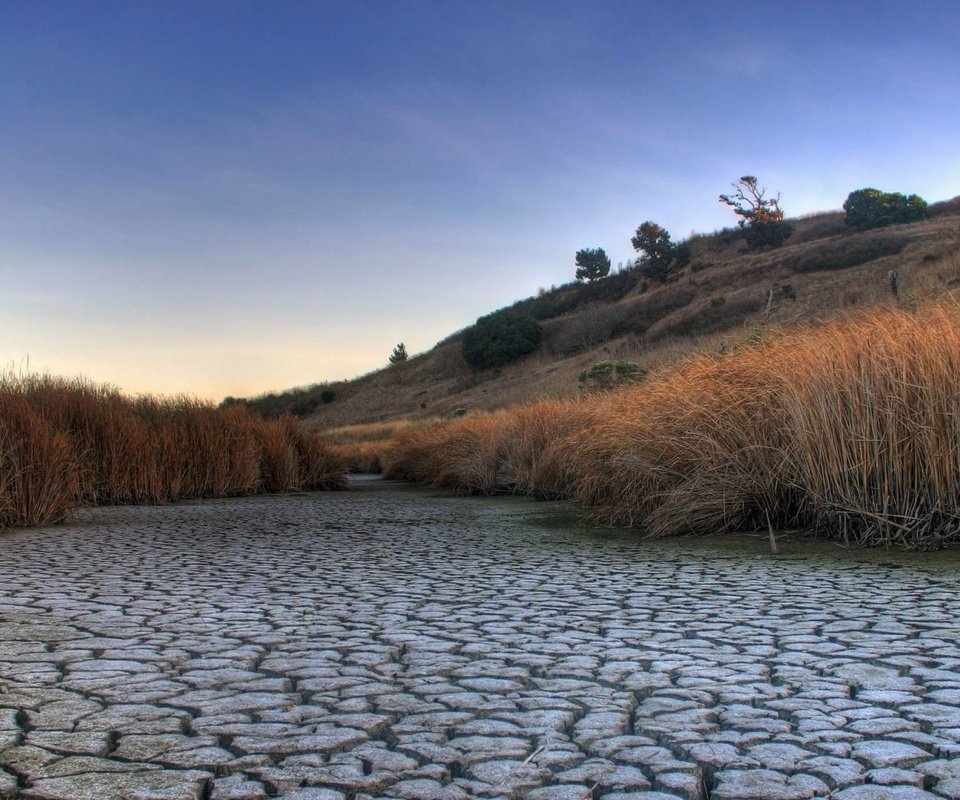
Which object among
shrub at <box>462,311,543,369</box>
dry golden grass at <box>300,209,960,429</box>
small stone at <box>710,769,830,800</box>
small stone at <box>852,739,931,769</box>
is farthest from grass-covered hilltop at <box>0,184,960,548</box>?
shrub at <box>462,311,543,369</box>

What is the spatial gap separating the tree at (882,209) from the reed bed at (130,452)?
42999mm

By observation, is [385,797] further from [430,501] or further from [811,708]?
[430,501]

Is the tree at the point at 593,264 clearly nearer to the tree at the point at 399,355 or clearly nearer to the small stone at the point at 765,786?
the tree at the point at 399,355

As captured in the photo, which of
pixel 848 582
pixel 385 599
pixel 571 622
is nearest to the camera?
pixel 571 622

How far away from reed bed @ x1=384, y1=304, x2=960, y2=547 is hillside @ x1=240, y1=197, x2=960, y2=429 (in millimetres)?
15786

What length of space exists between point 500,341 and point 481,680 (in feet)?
149

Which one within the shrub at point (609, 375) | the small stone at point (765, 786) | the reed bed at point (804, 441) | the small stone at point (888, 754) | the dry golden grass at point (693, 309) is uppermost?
the dry golden grass at point (693, 309)

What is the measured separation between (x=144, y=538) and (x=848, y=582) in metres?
4.90

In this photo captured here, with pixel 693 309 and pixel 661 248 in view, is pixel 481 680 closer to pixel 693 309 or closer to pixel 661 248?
pixel 693 309

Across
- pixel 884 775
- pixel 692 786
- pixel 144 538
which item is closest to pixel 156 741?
pixel 692 786

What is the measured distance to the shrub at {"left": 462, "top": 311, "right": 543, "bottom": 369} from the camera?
155 feet

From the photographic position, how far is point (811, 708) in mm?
2182

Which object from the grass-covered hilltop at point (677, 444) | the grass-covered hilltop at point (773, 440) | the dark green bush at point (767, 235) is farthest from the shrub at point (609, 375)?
the dark green bush at point (767, 235)

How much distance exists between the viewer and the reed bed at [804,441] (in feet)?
17.5
